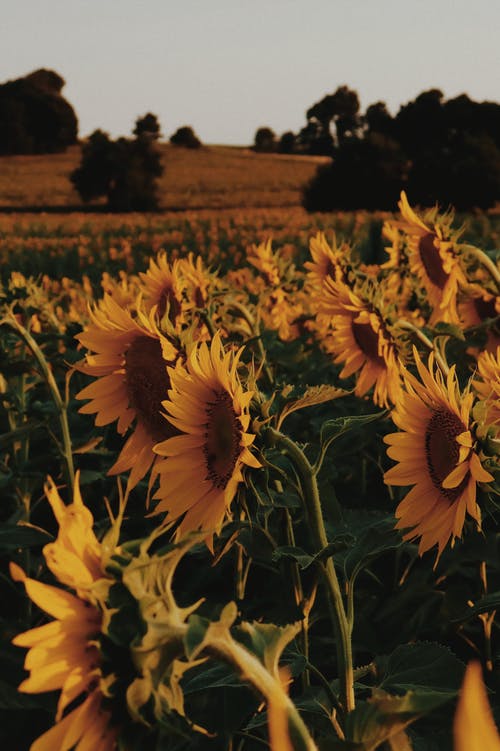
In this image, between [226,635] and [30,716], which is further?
[30,716]

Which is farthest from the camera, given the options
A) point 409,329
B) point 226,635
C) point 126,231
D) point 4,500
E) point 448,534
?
point 126,231

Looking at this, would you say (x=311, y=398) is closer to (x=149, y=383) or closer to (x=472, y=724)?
(x=149, y=383)

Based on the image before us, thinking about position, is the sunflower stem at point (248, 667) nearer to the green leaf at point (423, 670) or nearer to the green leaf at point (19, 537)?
the green leaf at point (423, 670)

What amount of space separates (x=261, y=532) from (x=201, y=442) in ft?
1.25

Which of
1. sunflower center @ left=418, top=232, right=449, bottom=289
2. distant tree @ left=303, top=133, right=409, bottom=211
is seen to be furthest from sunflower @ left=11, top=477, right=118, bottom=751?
distant tree @ left=303, top=133, right=409, bottom=211

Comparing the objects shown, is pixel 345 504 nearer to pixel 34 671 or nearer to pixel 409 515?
pixel 409 515

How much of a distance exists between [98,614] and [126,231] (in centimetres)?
1646

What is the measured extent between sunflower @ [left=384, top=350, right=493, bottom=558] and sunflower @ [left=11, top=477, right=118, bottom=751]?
77 centimetres

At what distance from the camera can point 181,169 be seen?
4631 cm

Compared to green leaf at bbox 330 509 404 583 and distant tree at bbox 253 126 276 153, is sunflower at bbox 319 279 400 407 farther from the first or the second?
distant tree at bbox 253 126 276 153

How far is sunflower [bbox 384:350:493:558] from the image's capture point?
1.38 metres

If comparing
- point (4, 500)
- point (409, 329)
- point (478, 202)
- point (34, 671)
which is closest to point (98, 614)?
point (34, 671)

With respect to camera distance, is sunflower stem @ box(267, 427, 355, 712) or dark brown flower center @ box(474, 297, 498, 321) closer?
sunflower stem @ box(267, 427, 355, 712)

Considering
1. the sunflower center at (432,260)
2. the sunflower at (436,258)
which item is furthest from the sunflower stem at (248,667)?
the sunflower center at (432,260)
